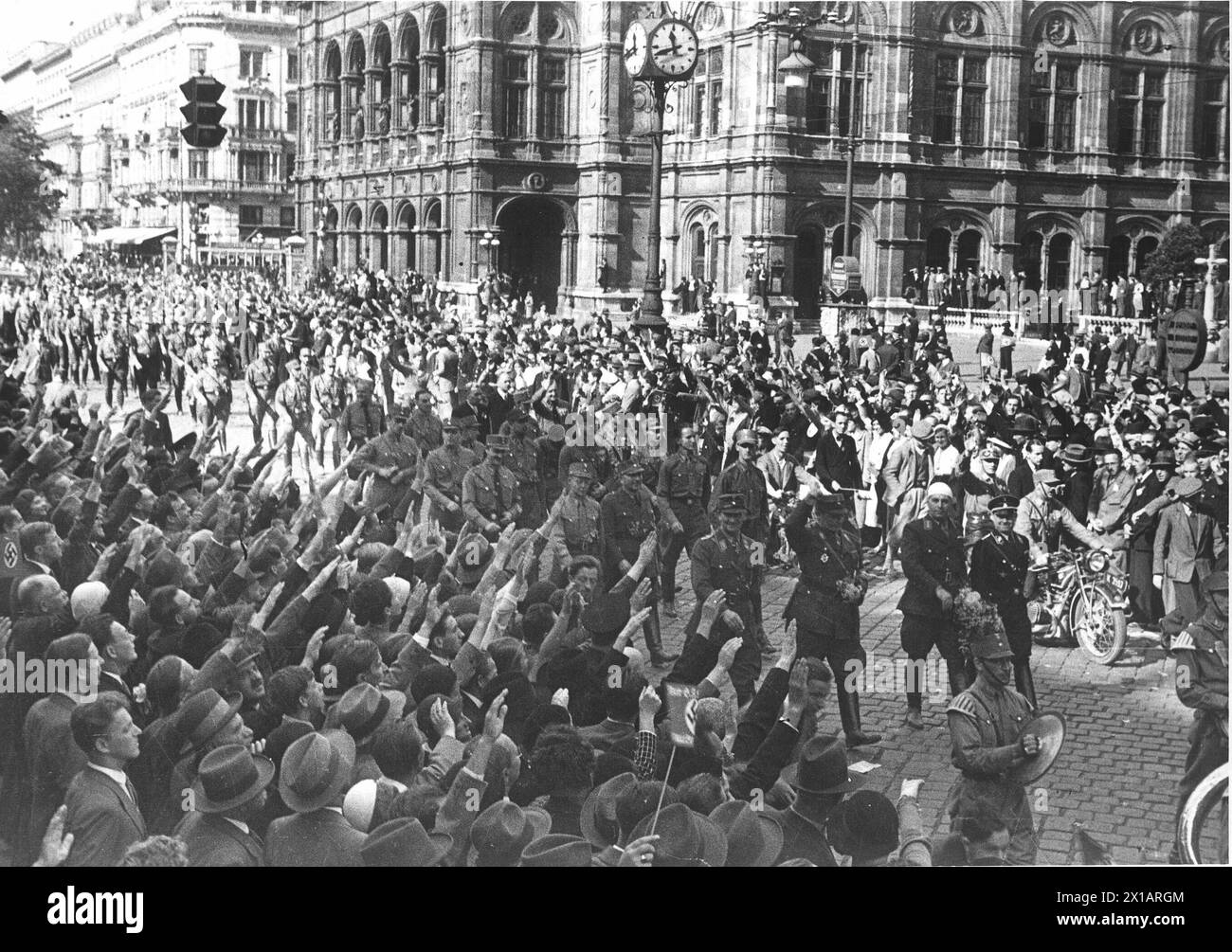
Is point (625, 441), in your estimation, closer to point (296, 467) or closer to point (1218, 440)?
point (296, 467)

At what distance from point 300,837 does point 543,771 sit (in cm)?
136

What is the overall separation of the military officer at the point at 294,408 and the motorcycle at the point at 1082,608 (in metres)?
5.59

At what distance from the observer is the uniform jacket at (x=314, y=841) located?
7727 mm

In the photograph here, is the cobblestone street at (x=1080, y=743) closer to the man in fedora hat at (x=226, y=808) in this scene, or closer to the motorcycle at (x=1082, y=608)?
the motorcycle at (x=1082, y=608)

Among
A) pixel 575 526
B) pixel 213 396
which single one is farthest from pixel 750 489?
pixel 213 396

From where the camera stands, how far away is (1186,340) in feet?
34.2

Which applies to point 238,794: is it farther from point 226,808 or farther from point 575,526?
point 575,526

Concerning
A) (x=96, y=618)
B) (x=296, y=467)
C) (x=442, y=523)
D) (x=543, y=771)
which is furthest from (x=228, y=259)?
(x=543, y=771)

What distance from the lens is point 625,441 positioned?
11.4m

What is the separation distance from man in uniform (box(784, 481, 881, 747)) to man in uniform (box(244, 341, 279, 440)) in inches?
174

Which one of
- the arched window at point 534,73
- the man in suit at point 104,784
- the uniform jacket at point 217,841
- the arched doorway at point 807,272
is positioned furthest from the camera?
the arched doorway at point 807,272

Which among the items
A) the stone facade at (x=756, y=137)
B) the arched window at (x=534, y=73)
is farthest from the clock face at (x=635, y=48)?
the arched window at (x=534, y=73)

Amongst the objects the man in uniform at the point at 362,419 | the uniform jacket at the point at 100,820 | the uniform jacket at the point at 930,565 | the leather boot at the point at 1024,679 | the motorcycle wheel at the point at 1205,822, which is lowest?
the motorcycle wheel at the point at 1205,822

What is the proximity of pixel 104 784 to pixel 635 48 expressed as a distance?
712 cm
